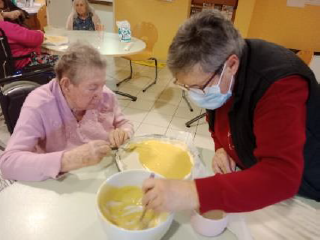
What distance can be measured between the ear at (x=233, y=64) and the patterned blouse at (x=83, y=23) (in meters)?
3.73

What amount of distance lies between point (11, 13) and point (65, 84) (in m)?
3.02

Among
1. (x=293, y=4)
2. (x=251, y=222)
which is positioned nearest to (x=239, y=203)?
(x=251, y=222)

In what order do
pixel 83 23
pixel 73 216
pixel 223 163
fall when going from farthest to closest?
1. pixel 83 23
2. pixel 223 163
3. pixel 73 216

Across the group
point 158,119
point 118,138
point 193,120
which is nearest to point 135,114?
point 158,119

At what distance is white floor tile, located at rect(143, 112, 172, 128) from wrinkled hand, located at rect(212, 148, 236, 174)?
1.82 metres

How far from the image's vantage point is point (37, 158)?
0.96 meters

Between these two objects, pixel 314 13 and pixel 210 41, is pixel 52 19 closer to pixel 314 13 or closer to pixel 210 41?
pixel 314 13

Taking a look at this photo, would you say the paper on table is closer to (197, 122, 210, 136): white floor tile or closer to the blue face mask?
(197, 122, 210, 136): white floor tile

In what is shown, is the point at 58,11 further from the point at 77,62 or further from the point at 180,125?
the point at 77,62

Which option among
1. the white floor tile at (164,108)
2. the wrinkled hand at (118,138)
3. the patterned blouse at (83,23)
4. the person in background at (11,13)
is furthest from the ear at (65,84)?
the patterned blouse at (83,23)

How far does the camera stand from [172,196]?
71 centimetres

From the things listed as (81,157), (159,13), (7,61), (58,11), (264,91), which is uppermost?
(264,91)

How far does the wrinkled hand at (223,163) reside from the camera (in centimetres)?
106

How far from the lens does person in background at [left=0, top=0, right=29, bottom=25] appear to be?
3338mm
